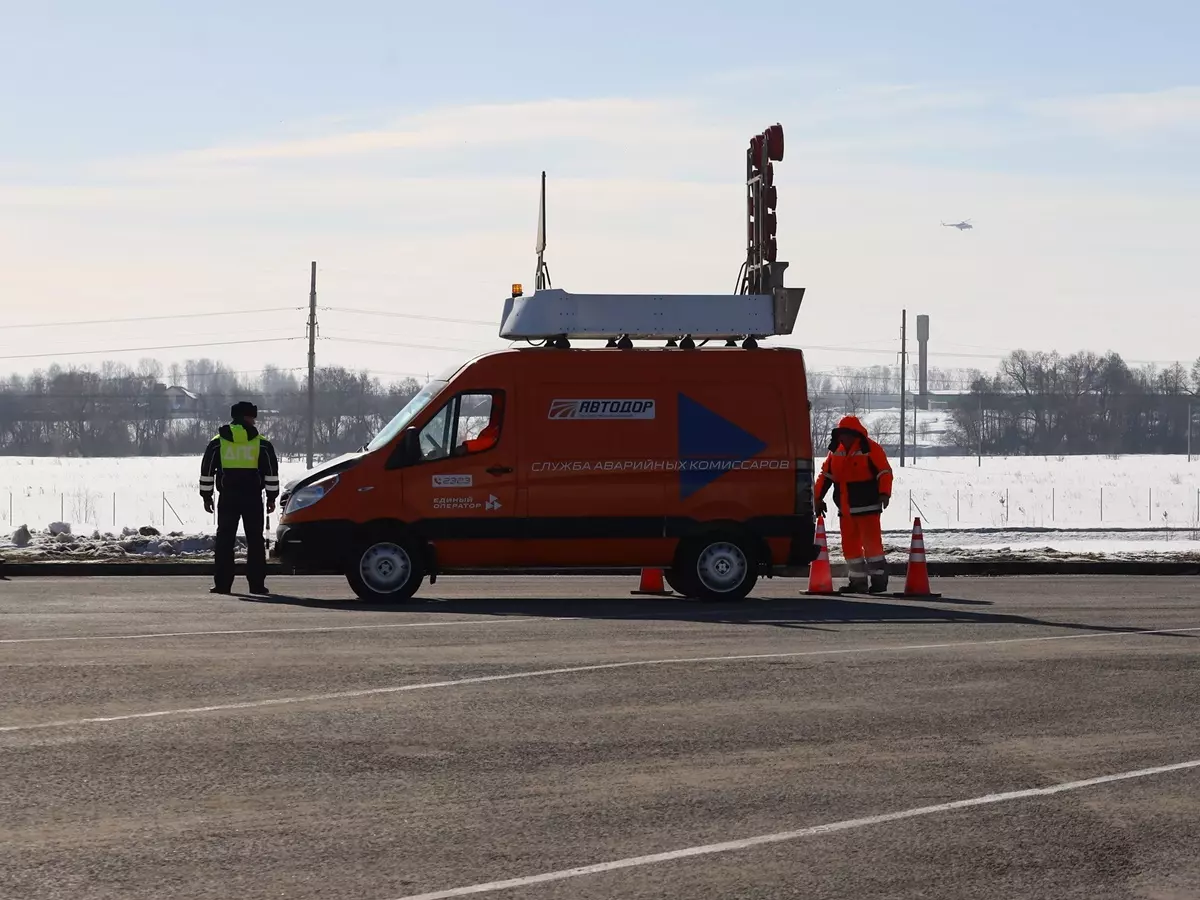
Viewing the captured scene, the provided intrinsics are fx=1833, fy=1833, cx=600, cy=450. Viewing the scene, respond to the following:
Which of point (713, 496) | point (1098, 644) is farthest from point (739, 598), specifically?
point (1098, 644)

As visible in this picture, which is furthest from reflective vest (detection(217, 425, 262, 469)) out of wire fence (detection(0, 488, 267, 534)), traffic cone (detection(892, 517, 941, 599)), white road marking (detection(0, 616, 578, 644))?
wire fence (detection(0, 488, 267, 534))

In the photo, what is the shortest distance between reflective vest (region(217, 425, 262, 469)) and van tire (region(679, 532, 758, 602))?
429 centimetres

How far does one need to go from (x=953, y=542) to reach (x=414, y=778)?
2369cm

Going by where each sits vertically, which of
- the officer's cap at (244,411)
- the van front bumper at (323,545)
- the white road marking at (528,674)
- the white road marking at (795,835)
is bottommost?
the white road marking at (795,835)

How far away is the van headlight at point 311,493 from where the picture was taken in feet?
54.0

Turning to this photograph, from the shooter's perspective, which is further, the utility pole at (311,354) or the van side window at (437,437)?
the utility pole at (311,354)

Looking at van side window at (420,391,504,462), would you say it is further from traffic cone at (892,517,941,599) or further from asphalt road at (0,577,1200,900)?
traffic cone at (892,517,941,599)

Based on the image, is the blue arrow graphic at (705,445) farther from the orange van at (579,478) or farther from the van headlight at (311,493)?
the van headlight at (311,493)

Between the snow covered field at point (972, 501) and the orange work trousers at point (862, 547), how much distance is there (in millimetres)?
8327

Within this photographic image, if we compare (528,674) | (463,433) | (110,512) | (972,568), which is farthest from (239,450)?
(110,512)

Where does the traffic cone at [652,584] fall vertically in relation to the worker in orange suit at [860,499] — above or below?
below

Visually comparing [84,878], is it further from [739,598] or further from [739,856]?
[739,598]

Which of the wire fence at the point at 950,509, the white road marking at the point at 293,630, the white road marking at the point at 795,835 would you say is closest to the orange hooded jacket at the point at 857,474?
the white road marking at the point at 293,630

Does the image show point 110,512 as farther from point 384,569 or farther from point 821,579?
point 821,579
